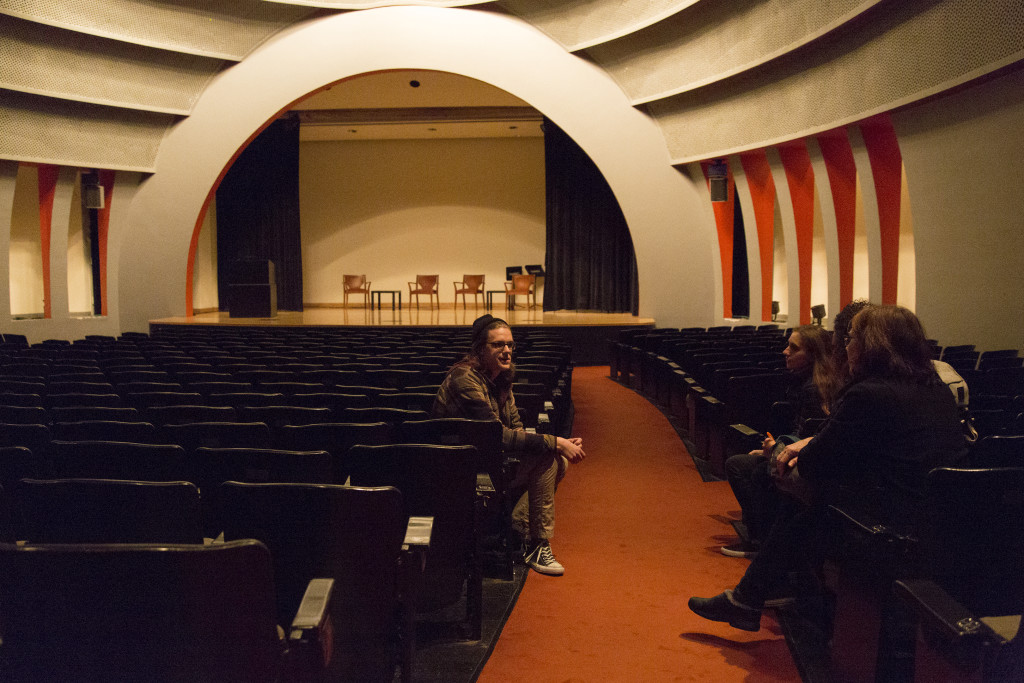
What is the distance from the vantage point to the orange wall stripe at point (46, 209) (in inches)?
469

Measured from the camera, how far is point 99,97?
11.5m

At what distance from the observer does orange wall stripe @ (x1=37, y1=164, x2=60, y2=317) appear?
11906 millimetres

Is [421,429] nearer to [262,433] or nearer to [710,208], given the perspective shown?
[262,433]

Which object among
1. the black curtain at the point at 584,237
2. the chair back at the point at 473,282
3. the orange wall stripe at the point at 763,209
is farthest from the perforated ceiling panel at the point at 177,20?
the orange wall stripe at the point at 763,209

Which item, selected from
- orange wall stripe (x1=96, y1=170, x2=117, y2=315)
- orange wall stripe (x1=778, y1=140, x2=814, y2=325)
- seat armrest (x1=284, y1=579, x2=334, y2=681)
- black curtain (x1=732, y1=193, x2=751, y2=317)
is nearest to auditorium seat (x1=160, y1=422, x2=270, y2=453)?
seat armrest (x1=284, y1=579, x2=334, y2=681)

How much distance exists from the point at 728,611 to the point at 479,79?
1134 centimetres

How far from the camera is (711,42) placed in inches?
438

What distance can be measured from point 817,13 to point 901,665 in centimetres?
873

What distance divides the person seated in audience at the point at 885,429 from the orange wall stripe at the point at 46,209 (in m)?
12.8

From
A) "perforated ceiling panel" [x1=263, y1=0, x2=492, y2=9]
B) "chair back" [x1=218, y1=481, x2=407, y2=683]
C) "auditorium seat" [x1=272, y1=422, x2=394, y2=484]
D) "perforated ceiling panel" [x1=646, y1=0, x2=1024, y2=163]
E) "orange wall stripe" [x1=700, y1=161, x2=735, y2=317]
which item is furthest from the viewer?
"orange wall stripe" [x1=700, y1=161, x2=735, y2=317]

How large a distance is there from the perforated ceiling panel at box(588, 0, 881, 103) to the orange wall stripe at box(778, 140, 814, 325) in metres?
1.59

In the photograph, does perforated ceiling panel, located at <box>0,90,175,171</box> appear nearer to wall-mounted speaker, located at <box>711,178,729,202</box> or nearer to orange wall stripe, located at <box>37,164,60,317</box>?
orange wall stripe, located at <box>37,164,60,317</box>

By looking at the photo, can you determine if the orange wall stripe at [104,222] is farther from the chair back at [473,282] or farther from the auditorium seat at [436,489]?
the auditorium seat at [436,489]

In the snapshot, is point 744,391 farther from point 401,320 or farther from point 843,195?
point 401,320
